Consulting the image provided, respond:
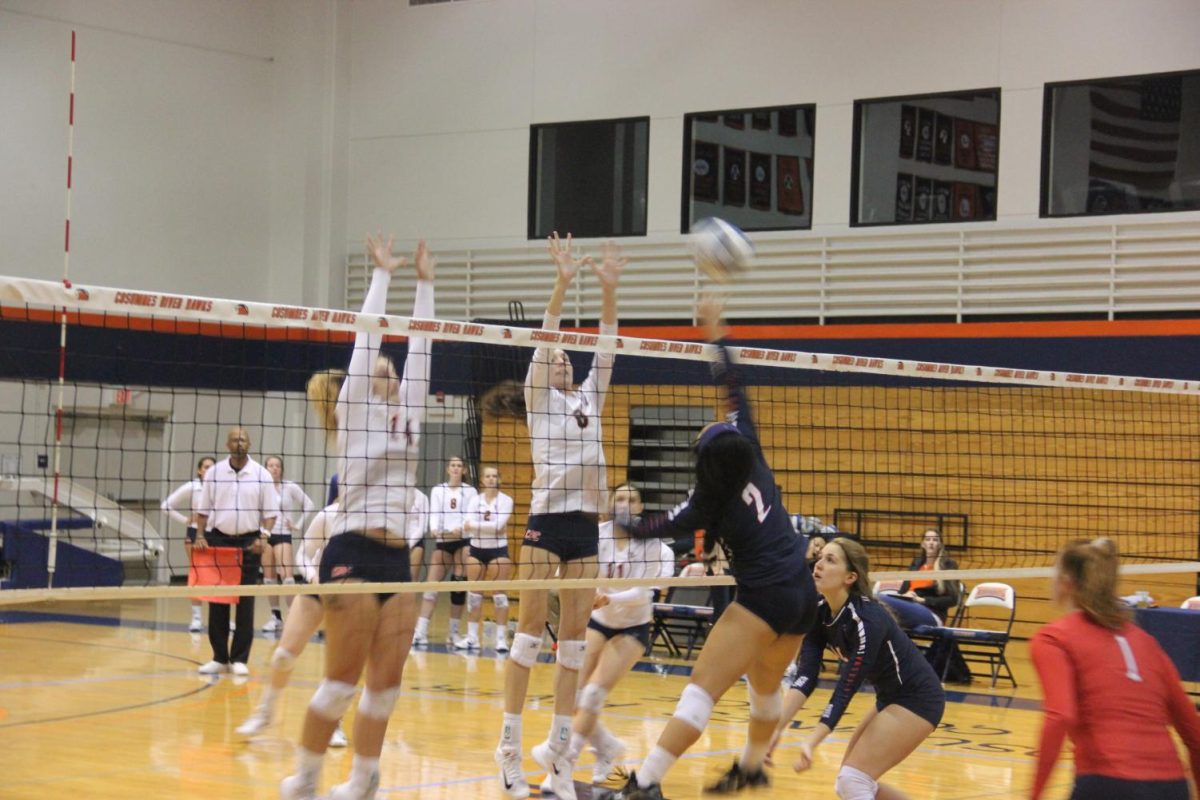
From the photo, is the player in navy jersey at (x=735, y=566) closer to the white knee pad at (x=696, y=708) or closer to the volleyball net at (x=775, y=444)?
the white knee pad at (x=696, y=708)

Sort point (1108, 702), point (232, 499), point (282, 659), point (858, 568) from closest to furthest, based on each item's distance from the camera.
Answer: point (1108, 702)
point (858, 568)
point (282, 659)
point (232, 499)

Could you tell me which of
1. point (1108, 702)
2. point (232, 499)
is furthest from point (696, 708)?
point (232, 499)

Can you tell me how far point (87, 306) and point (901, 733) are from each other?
3.69 m

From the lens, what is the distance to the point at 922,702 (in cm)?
609

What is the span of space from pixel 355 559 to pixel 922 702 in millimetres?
2446

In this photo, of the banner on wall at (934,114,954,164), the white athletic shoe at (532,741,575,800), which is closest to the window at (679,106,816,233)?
the banner on wall at (934,114,954,164)

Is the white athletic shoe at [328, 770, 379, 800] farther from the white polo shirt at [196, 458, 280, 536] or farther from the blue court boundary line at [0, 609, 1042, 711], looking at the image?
the blue court boundary line at [0, 609, 1042, 711]

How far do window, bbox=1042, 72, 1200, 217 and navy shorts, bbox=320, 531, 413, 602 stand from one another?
43.1ft

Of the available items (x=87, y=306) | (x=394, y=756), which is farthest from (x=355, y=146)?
(x=87, y=306)

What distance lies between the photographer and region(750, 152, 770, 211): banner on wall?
61.3 ft

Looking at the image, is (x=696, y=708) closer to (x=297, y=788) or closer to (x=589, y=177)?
(x=297, y=788)

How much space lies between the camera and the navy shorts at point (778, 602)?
558 centimetres

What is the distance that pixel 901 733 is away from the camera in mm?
5992

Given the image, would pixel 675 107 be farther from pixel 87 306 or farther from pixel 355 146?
pixel 87 306
